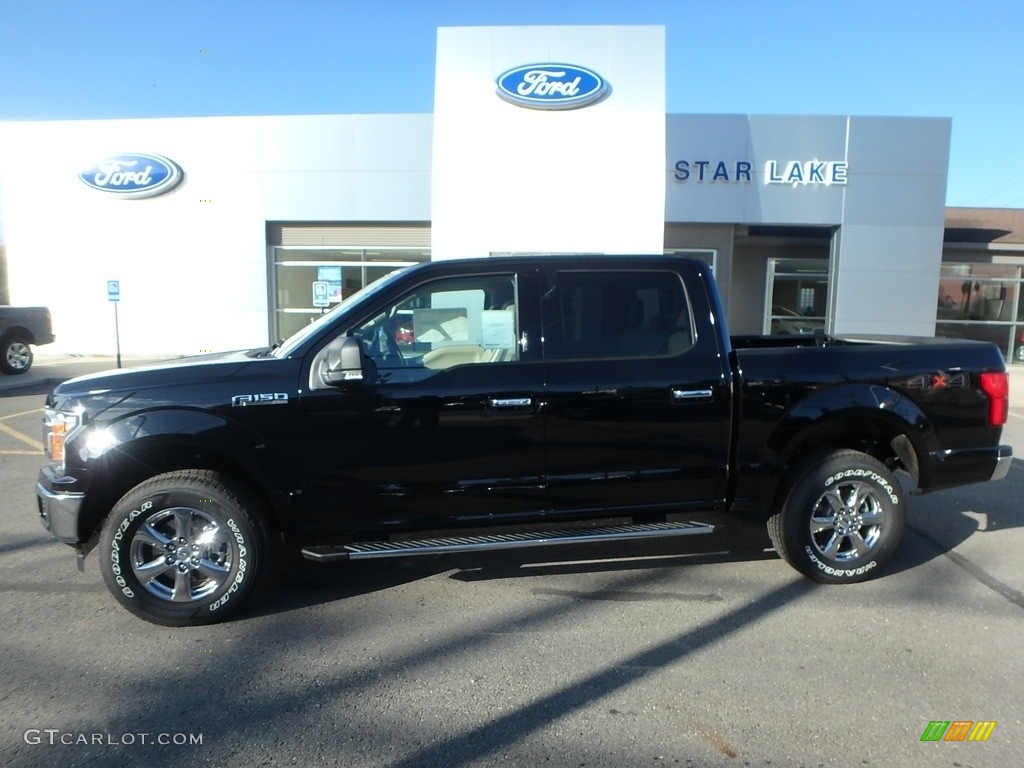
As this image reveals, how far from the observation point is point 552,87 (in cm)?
1328

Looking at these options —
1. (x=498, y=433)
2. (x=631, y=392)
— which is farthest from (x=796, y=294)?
(x=498, y=433)

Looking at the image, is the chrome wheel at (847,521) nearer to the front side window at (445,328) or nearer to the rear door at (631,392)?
the rear door at (631,392)

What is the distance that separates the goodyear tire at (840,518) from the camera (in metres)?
4.23

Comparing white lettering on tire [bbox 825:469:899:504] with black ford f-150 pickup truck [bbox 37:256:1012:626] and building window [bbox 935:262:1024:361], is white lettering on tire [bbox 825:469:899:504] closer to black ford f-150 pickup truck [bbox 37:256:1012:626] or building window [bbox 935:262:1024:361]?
black ford f-150 pickup truck [bbox 37:256:1012:626]

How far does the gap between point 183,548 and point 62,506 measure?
2.07 feet

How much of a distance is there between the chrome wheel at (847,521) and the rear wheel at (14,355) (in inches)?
614

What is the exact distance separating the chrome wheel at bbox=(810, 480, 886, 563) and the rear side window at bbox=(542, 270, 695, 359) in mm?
1323

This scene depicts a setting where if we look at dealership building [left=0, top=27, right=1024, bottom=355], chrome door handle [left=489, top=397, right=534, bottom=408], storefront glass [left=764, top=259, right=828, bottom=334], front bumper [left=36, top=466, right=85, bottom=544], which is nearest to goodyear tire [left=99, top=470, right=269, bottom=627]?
front bumper [left=36, top=466, right=85, bottom=544]

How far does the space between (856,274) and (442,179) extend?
9.89 m

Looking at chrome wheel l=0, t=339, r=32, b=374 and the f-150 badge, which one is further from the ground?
the f-150 badge

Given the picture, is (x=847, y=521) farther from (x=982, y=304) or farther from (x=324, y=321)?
(x=982, y=304)

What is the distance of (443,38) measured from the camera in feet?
43.0

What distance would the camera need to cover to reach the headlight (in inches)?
143

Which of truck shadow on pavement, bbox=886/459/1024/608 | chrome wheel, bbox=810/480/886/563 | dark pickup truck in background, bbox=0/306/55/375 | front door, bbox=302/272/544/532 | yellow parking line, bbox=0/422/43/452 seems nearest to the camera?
front door, bbox=302/272/544/532
